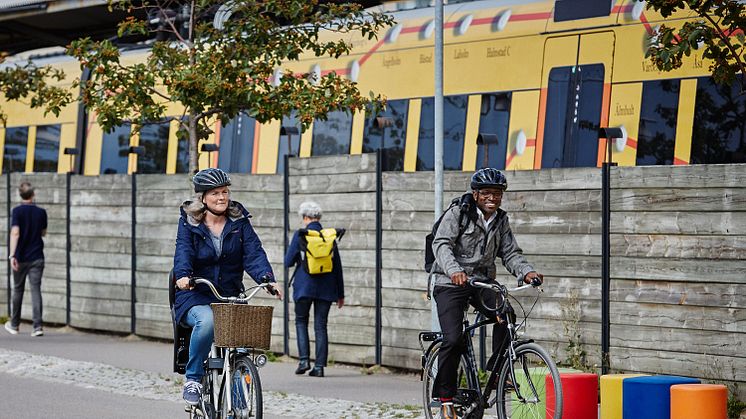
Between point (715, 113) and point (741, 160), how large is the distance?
52 cm

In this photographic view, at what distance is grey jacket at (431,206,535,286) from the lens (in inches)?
347

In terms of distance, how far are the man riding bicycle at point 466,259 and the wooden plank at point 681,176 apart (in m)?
2.09

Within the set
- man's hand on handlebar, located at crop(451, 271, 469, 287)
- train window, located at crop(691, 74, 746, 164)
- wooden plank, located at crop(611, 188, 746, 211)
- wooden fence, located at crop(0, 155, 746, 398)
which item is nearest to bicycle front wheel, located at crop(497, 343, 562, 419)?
man's hand on handlebar, located at crop(451, 271, 469, 287)

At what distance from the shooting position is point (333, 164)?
14.1 m

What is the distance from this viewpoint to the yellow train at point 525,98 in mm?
12742

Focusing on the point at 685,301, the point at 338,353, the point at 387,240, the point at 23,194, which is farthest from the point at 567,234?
the point at 23,194

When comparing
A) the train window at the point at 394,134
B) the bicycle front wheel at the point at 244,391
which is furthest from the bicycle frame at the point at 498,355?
the train window at the point at 394,134

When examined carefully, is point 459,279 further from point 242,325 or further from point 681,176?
point 681,176

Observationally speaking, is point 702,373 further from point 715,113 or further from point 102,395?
point 102,395

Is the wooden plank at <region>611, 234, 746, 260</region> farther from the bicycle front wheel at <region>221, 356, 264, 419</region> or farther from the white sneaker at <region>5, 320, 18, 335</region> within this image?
the white sneaker at <region>5, 320, 18, 335</region>

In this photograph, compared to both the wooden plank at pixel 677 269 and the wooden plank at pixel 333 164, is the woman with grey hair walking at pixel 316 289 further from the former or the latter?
the wooden plank at pixel 677 269

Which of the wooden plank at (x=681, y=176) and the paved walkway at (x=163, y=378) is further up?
the wooden plank at (x=681, y=176)

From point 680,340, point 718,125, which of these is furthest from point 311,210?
Result: point 680,340

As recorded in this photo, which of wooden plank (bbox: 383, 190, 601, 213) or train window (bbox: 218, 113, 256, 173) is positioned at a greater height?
train window (bbox: 218, 113, 256, 173)
